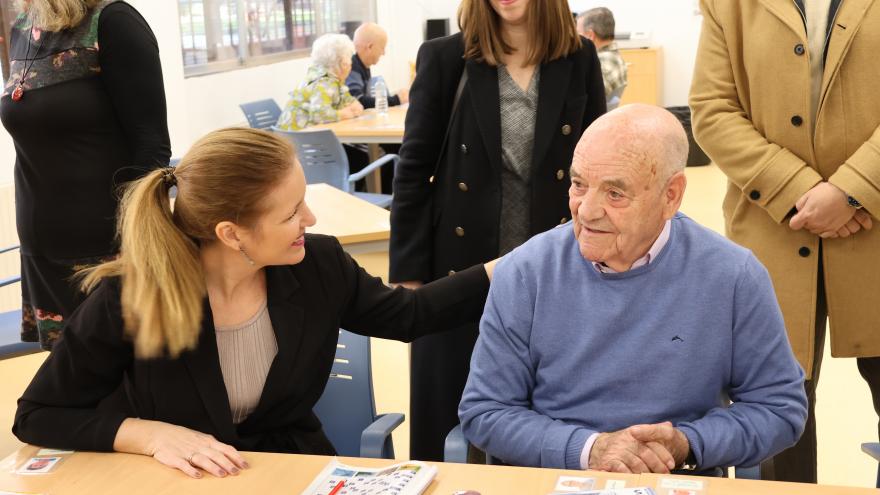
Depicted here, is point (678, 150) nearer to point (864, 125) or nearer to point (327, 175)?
point (864, 125)

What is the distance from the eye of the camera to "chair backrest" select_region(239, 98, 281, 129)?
6.82 meters

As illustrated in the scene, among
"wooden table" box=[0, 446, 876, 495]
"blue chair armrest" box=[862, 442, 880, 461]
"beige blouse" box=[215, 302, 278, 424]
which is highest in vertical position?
"beige blouse" box=[215, 302, 278, 424]

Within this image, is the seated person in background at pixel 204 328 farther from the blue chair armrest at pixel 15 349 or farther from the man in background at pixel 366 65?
the man in background at pixel 366 65

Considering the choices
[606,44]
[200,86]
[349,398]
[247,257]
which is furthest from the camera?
[606,44]

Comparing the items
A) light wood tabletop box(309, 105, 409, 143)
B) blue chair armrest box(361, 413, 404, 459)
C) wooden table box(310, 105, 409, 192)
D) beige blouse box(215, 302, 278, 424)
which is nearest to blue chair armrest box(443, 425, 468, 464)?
blue chair armrest box(361, 413, 404, 459)

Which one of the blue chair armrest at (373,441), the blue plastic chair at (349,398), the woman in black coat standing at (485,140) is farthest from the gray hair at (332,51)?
the blue chair armrest at (373,441)

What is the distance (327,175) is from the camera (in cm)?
546

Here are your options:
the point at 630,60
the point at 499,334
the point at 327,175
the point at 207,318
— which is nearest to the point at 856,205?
the point at 499,334

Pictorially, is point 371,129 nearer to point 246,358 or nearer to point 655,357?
point 246,358

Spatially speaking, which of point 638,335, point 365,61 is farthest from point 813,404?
point 365,61

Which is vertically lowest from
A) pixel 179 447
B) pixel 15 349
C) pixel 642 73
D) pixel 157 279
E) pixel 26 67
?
pixel 15 349

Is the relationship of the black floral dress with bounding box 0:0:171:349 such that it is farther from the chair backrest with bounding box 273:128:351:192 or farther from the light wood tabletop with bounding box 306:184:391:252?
the chair backrest with bounding box 273:128:351:192

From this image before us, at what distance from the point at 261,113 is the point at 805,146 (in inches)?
199

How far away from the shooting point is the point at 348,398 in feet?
7.96
